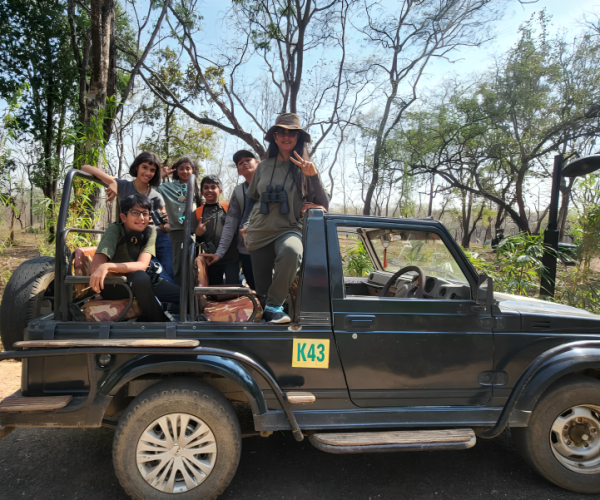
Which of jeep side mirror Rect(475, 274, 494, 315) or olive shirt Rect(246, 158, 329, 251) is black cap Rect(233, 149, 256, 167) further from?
jeep side mirror Rect(475, 274, 494, 315)

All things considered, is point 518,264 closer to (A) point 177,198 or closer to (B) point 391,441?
(B) point 391,441

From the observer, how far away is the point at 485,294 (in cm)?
249

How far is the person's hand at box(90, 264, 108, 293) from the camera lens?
234 cm

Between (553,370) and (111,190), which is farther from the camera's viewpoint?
(111,190)

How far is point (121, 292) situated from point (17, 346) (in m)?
0.66

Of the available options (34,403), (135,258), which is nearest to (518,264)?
(135,258)

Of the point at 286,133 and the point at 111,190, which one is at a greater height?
the point at 286,133

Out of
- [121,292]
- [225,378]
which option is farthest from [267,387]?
[121,292]

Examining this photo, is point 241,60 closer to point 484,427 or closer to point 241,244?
point 241,244

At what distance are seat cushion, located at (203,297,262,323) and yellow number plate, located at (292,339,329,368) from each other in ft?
1.22

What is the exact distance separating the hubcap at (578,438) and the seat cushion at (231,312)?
2170 mm

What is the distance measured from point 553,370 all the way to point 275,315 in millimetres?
1830

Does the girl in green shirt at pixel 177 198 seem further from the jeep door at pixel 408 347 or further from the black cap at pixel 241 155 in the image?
the jeep door at pixel 408 347

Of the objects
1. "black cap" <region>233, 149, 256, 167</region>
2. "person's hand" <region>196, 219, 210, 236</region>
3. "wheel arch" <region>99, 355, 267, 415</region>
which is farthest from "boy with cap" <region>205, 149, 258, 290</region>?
"wheel arch" <region>99, 355, 267, 415</region>
